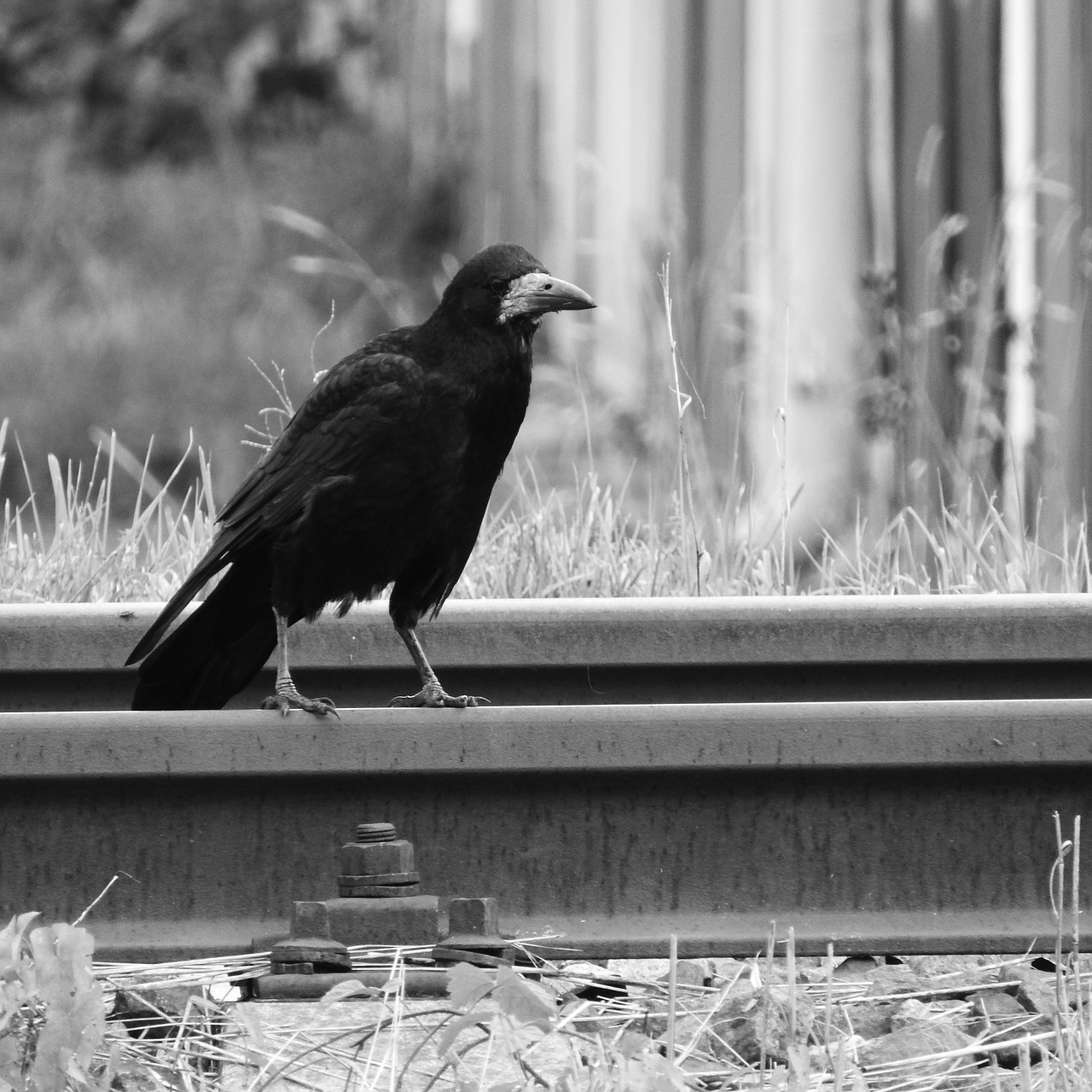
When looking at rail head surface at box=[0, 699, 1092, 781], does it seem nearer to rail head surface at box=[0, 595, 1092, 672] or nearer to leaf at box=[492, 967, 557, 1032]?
rail head surface at box=[0, 595, 1092, 672]

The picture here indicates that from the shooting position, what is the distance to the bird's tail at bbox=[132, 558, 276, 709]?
3666 millimetres

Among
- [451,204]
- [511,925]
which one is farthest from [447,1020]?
[451,204]

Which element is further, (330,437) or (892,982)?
(330,437)

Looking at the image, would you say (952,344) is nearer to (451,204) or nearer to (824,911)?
(824,911)

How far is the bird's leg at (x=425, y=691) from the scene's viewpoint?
3.57m

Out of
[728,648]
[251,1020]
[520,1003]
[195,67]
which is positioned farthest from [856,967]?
[195,67]

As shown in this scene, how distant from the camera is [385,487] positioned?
3789 millimetres

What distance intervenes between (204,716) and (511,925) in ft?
1.90

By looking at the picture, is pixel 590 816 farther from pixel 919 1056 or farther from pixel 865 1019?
pixel 919 1056

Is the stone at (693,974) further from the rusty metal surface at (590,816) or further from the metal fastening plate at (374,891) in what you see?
the metal fastening plate at (374,891)

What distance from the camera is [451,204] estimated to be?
1733cm

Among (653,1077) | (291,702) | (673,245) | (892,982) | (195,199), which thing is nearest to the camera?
(653,1077)

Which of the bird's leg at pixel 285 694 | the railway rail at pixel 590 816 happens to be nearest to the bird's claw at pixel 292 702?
the bird's leg at pixel 285 694

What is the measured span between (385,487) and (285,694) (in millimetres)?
487
